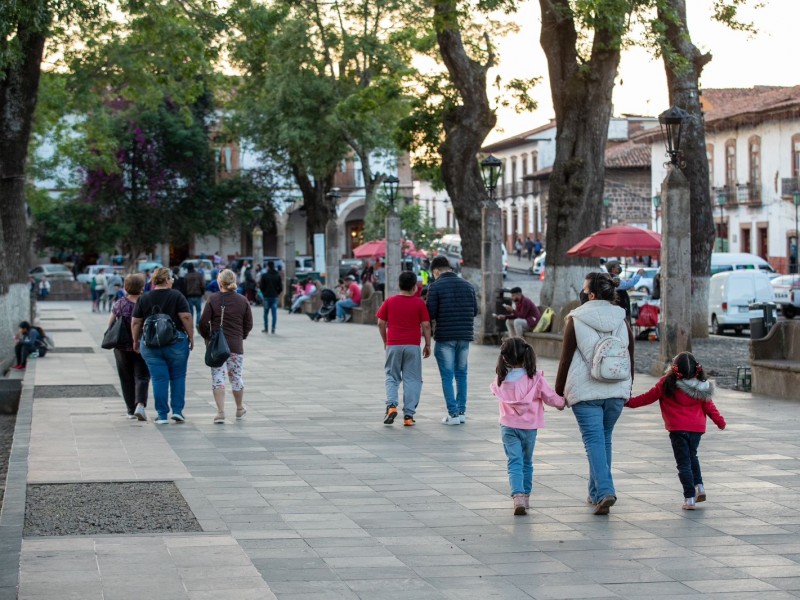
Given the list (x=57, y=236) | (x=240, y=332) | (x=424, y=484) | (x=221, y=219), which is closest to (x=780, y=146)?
(x=221, y=219)

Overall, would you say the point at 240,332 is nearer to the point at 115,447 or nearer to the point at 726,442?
the point at 115,447

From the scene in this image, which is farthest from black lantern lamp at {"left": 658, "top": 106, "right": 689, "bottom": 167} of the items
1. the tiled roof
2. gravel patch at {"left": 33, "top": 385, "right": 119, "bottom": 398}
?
the tiled roof

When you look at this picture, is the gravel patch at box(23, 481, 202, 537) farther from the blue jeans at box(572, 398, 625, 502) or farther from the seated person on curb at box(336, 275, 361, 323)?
the seated person on curb at box(336, 275, 361, 323)

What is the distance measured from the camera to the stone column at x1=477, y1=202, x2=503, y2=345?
85.0ft

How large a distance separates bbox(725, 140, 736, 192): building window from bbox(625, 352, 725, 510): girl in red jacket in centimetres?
4920

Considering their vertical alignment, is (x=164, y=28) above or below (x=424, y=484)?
above

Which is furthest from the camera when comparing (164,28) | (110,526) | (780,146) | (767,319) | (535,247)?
(535,247)

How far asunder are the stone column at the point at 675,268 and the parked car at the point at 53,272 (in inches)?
1829

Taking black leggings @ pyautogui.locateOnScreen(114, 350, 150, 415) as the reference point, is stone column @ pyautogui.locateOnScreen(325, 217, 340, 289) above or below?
above

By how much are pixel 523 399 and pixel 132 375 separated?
6.48 m

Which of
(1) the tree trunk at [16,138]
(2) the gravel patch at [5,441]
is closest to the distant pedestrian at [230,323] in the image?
(2) the gravel patch at [5,441]

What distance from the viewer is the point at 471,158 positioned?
30484 mm

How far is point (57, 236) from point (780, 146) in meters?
30.8

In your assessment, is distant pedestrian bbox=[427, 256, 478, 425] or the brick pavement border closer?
the brick pavement border
